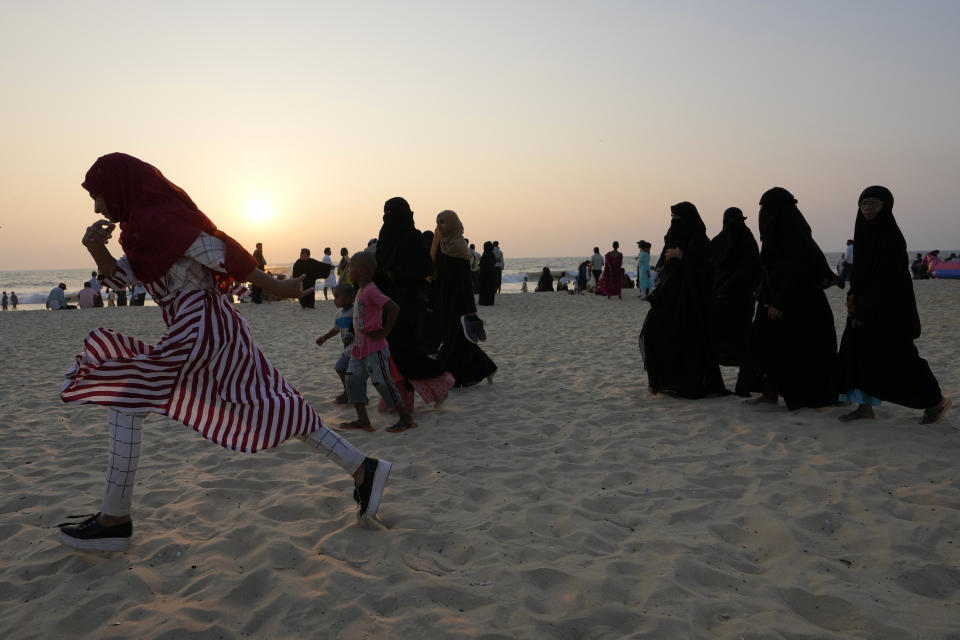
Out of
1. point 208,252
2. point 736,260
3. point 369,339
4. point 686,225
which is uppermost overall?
point 686,225

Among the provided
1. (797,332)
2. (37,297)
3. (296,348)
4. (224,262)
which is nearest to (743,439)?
(797,332)

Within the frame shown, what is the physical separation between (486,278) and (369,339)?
14557 mm

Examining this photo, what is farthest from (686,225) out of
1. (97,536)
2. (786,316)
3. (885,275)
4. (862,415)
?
(97,536)

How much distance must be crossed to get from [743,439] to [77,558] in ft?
13.7

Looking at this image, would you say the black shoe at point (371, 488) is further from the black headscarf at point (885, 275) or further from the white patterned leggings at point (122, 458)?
the black headscarf at point (885, 275)

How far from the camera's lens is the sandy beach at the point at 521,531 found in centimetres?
244

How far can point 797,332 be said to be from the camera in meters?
5.50

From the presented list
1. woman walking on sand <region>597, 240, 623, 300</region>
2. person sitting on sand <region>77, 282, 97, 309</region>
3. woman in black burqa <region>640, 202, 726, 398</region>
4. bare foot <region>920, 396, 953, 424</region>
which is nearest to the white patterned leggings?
woman in black burqa <region>640, 202, 726, 398</region>

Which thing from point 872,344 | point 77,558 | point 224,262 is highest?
point 224,262

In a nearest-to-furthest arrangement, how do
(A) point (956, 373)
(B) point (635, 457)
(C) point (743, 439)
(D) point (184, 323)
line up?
(D) point (184, 323)
(B) point (635, 457)
(C) point (743, 439)
(A) point (956, 373)

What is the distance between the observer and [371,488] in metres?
3.21

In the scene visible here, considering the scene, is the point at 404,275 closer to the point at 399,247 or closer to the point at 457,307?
the point at 399,247

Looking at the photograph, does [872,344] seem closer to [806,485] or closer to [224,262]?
[806,485]

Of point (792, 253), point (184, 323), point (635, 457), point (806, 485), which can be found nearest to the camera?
point (184, 323)
